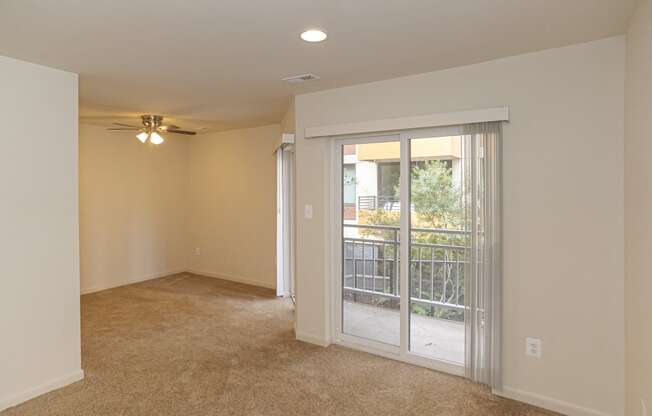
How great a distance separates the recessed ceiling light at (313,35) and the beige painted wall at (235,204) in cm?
338

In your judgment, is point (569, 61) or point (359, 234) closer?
point (569, 61)

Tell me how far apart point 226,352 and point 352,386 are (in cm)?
127

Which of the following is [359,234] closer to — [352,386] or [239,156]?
[352,386]

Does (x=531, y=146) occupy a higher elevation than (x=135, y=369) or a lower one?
higher

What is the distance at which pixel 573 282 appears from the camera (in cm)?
262

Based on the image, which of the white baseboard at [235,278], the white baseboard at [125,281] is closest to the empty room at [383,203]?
the white baseboard at [125,281]

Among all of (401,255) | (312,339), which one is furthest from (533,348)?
(312,339)

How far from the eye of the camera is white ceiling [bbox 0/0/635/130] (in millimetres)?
2008

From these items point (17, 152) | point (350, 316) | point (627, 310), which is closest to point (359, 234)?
point (350, 316)

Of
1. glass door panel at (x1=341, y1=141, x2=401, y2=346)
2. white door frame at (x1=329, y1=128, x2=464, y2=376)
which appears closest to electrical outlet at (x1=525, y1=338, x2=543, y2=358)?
white door frame at (x1=329, y1=128, x2=464, y2=376)

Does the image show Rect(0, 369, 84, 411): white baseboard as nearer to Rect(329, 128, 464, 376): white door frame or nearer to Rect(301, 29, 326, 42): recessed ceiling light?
Rect(329, 128, 464, 376): white door frame

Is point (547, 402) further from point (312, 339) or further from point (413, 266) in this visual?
point (312, 339)

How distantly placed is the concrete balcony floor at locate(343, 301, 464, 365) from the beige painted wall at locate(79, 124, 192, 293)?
158 inches

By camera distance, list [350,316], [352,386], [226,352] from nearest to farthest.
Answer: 1. [352,386]
2. [226,352]
3. [350,316]
